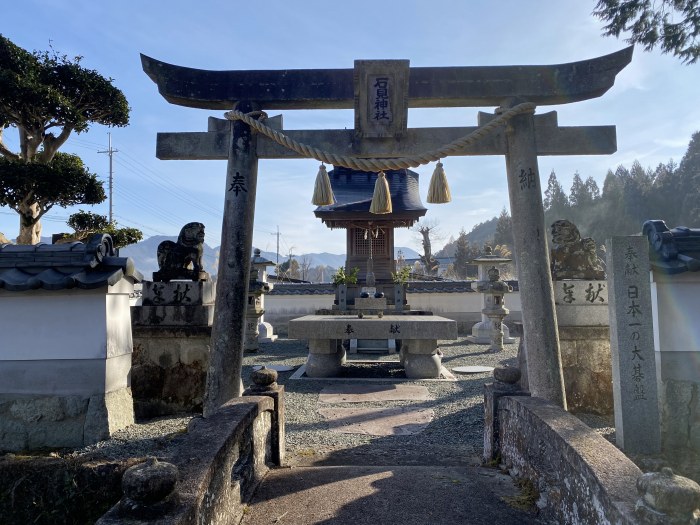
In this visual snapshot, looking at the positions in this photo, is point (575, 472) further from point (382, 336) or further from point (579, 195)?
point (579, 195)

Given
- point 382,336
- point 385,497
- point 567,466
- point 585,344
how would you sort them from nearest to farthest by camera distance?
point 567,466, point 385,497, point 585,344, point 382,336

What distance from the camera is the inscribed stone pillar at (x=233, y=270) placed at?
179 inches

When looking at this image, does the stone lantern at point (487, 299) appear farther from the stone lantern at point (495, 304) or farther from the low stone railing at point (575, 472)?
the low stone railing at point (575, 472)

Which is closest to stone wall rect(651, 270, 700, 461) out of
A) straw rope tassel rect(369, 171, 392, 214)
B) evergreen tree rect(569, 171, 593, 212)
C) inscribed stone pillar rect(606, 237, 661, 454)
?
inscribed stone pillar rect(606, 237, 661, 454)

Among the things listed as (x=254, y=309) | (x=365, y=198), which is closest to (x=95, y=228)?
(x=254, y=309)

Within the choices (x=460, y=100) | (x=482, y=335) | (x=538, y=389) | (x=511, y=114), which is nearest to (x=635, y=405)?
(x=538, y=389)

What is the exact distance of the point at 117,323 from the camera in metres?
4.91

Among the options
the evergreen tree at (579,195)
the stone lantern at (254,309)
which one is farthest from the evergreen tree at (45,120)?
the evergreen tree at (579,195)

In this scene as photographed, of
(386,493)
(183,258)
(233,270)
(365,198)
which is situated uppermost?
(365,198)

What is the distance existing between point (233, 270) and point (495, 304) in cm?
971

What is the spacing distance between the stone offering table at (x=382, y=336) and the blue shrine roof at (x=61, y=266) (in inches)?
165

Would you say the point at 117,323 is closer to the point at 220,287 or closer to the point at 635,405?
the point at 220,287

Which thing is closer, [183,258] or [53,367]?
[53,367]

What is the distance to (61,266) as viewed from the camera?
4.65 m
